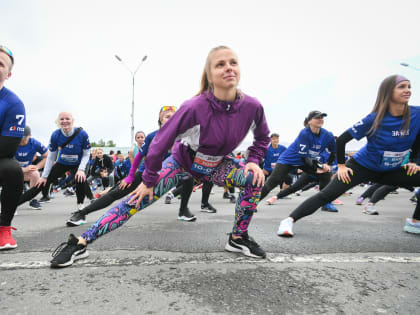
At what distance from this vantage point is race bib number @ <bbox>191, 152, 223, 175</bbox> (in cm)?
235

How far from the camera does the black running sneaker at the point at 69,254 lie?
1.96 m

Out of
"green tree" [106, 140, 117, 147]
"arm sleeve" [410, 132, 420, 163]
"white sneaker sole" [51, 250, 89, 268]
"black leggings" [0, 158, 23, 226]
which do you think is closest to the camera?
"white sneaker sole" [51, 250, 89, 268]

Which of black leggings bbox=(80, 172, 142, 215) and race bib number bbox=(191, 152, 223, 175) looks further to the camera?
black leggings bbox=(80, 172, 142, 215)

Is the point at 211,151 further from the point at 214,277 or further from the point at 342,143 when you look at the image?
the point at 342,143

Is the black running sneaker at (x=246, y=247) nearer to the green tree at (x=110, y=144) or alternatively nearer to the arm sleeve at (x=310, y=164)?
the arm sleeve at (x=310, y=164)

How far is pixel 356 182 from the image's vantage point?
312 centimetres

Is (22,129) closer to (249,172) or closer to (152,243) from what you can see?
(152,243)

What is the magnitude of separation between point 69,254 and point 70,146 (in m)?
3.33

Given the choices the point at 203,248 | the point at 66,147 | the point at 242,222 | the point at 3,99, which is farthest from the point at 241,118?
the point at 66,147

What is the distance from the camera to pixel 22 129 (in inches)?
104

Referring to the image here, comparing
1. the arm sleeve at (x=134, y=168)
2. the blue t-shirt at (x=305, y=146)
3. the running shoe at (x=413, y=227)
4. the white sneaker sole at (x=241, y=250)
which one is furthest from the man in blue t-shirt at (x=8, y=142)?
the running shoe at (x=413, y=227)

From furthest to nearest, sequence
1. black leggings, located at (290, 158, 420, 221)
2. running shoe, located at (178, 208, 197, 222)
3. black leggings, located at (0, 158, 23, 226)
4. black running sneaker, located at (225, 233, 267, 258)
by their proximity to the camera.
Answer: running shoe, located at (178, 208, 197, 222) → black leggings, located at (290, 158, 420, 221) → black leggings, located at (0, 158, 23, 226) → black running sneaker, located at (225, 233, 267, 258)

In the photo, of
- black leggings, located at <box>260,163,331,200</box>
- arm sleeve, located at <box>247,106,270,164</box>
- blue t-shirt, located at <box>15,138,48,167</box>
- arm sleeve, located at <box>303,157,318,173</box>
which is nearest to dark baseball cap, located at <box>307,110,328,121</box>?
arm sleeve, located at <box>303,157,318,173</box>

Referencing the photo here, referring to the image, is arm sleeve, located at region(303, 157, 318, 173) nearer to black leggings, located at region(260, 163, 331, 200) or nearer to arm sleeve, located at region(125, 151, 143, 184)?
black leggings, located at region(260, 163, 331, 200)
